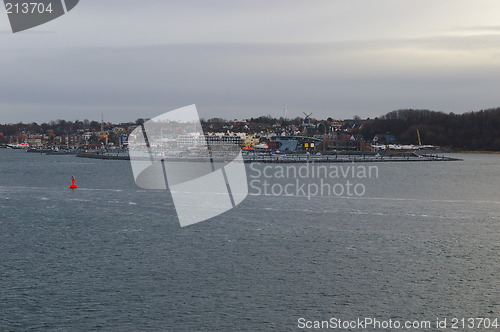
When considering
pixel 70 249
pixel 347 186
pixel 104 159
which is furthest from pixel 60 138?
pixel 70 249

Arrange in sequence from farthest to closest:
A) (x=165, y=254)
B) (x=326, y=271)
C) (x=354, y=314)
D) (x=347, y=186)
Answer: (x=347, y=186) < (x=165, y=254) < (x=326, y=271) < (x=354, y=314)

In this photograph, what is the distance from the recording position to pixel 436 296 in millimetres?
10852

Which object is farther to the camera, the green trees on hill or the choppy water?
the green trees on hill

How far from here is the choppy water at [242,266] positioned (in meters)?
9.91

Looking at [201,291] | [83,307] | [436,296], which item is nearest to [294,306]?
[201,291]

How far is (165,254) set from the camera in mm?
14164

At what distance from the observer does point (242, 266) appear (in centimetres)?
1281

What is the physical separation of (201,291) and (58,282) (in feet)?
9.41

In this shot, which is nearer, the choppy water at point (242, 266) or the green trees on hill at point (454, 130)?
the choppy water at point (242, 266)

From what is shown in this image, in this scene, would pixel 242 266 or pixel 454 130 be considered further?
pixel 454 130

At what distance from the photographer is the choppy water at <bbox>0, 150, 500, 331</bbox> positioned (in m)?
9.91

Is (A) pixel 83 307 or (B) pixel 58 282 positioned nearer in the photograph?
(A) pixel 83 307

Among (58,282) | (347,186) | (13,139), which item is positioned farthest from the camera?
(13,139)

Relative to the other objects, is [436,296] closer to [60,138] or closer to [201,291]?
[201,291]
